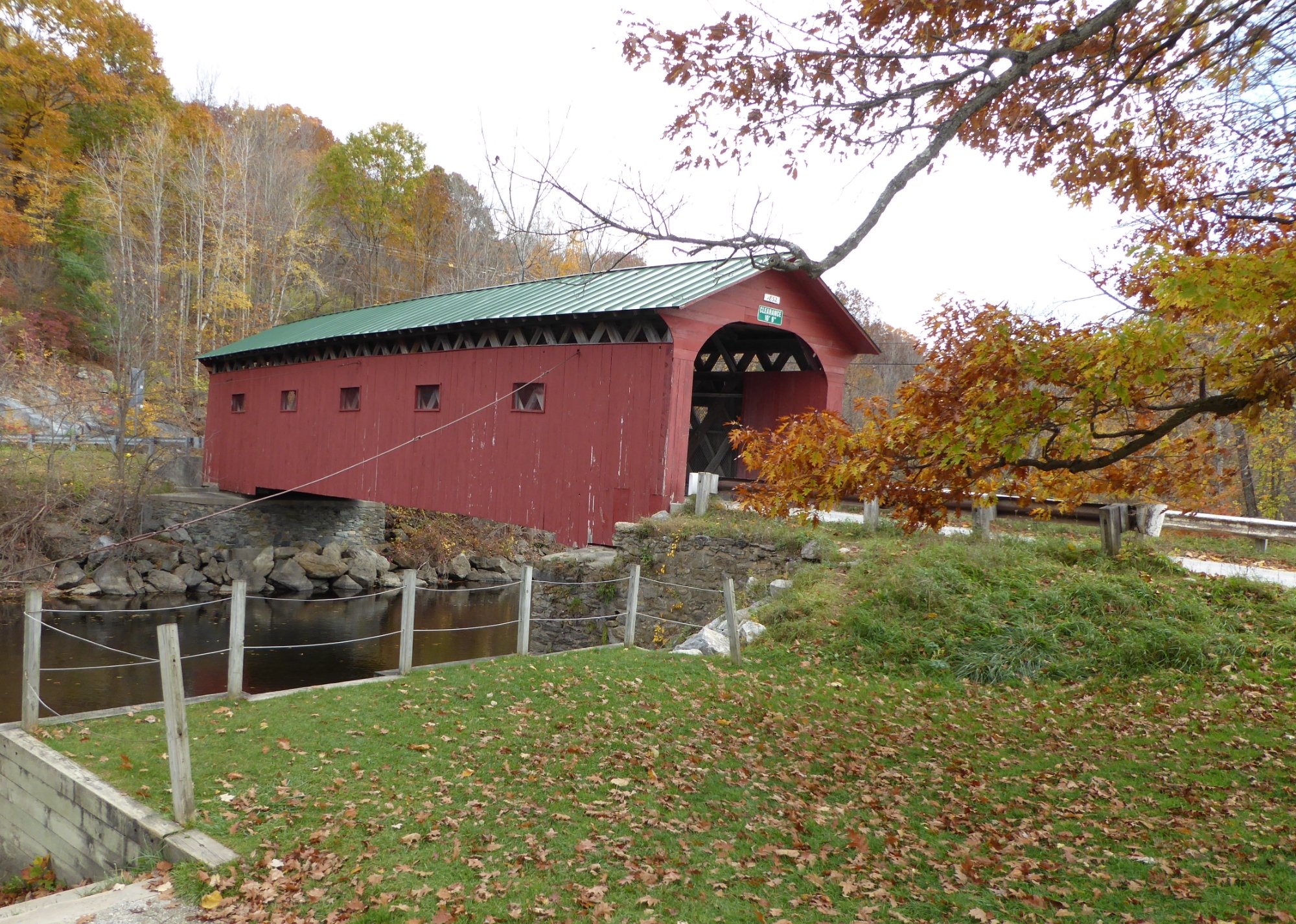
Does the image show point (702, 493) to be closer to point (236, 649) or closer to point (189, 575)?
point (236, 649)

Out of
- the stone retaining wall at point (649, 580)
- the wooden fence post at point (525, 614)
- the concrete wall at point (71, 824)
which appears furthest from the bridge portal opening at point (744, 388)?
the concrete wall at point (71, 824)

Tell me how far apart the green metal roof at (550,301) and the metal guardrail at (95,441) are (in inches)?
241

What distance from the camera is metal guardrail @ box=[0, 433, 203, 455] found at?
71.2 feet

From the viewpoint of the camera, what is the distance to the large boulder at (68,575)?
60.8 ft

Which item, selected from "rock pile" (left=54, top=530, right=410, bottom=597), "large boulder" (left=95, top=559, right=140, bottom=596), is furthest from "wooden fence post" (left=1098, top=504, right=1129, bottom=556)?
"large boulder" (left=95, top=559, right=140, bottom=596)

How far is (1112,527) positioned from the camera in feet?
31.3

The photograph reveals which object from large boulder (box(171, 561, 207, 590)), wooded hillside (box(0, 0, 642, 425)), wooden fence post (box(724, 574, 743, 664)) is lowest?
large boulder (box(171, 561, 207, 590))

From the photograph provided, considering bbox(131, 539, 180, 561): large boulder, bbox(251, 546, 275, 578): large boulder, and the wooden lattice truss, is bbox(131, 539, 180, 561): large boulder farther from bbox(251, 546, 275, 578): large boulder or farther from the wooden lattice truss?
the wooden lattice truss

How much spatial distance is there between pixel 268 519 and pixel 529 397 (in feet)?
41.7

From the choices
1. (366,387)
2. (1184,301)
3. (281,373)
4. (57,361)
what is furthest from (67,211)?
(1184,301)

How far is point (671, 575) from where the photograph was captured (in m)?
11.1

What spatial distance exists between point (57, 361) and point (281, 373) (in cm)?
908

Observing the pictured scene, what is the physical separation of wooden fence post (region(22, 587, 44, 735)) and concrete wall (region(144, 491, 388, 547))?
14.4m

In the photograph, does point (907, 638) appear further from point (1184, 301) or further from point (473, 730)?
point (1184, 301)
